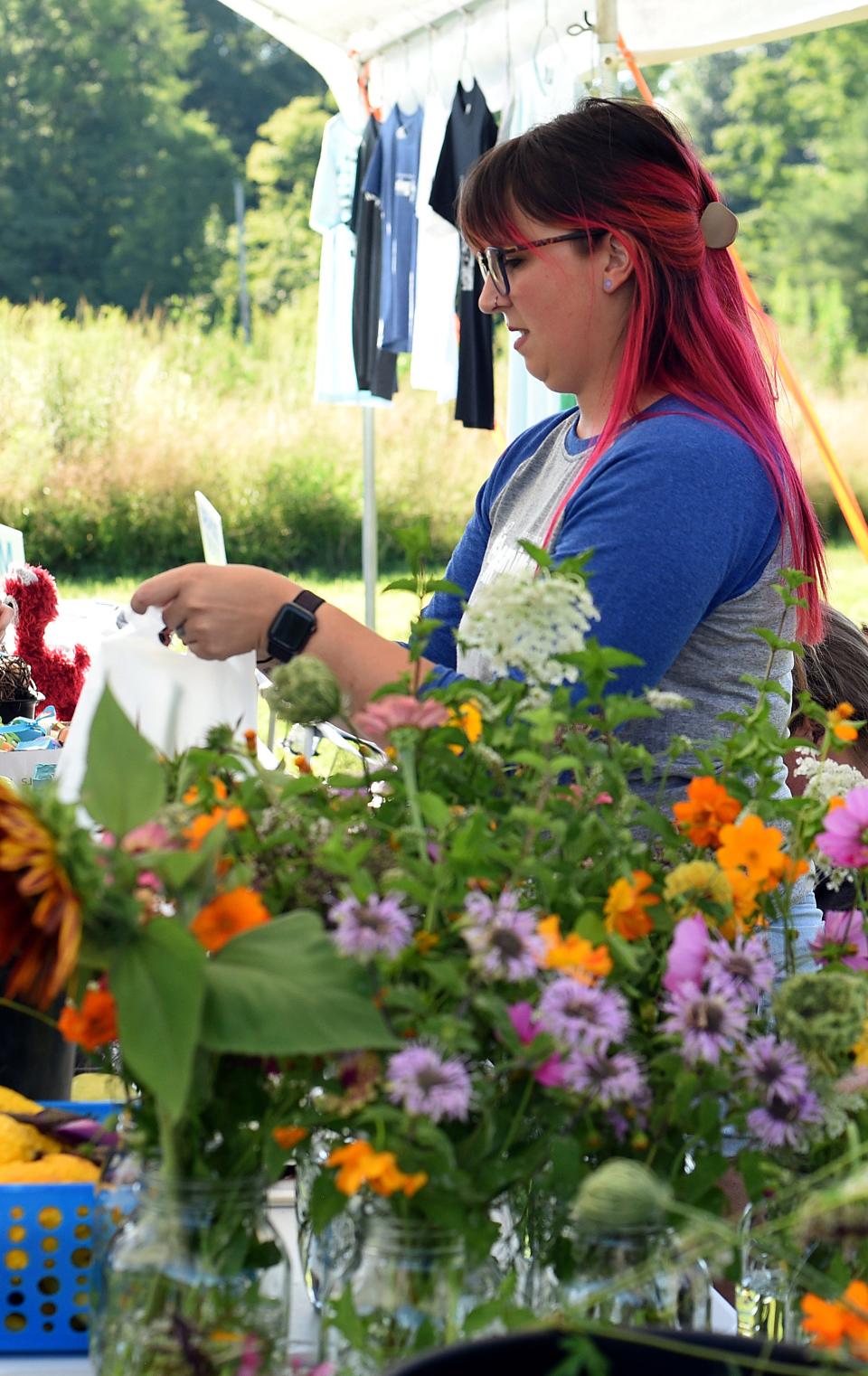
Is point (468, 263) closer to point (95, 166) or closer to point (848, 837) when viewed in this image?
point (848, 837)

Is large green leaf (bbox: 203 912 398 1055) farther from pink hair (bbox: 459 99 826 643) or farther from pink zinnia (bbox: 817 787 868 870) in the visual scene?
pink hair (bbox: 459 99 826 643)

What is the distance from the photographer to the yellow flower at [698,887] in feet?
2.04

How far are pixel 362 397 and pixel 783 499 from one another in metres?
4.25

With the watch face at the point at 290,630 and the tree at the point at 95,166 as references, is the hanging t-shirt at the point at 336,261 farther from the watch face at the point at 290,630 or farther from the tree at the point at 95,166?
the tree at the point at 95,166

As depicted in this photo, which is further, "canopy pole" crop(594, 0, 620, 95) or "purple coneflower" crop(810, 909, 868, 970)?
"canopy pole" crop(594, 0, 620, 95)

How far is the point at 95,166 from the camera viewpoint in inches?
643

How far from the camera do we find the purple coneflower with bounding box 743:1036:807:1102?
58cm

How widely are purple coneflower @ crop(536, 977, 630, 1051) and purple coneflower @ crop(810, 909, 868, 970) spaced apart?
169 mm

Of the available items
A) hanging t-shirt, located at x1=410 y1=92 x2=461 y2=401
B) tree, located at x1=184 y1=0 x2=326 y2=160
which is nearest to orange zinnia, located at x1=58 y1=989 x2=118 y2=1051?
hanging t-shirt, located at x1=410 y1=92 x2=461 y2=401

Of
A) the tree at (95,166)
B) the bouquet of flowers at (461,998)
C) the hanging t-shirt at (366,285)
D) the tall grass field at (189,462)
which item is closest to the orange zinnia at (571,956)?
the bouquet of flowers at (461,998)

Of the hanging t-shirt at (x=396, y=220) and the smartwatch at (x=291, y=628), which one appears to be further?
the hanging t-shirt at (x=396, y=220)

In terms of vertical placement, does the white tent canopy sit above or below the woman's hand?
above

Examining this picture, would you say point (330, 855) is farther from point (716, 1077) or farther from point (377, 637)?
point (377, 637)

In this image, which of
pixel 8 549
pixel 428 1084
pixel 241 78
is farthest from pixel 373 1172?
pixel 241 78
